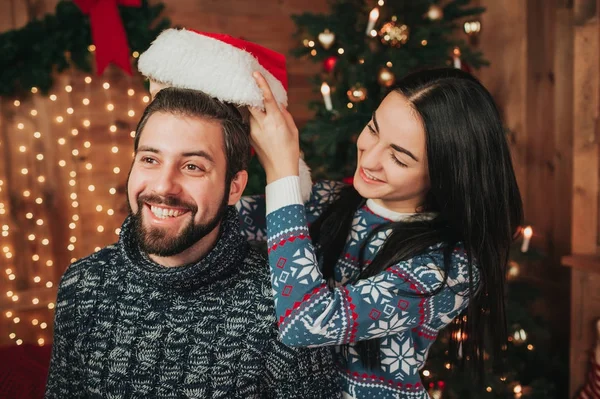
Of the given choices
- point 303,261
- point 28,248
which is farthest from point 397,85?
point 28,248

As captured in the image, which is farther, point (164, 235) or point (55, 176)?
point (55, 176)

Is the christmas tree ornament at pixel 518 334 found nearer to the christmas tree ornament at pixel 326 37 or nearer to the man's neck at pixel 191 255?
the christmas tree ornament at pixel 326 37

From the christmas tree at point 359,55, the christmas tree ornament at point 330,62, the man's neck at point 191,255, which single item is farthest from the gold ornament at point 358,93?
the man's neck at point 191,255

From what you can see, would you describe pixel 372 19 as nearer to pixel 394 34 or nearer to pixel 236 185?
pixel 394 34

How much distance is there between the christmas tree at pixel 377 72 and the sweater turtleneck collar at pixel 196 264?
0.93 metres

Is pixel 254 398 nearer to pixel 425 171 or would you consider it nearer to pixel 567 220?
pixel 425 171

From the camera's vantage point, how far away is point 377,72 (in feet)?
7.36

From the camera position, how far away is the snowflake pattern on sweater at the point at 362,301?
3.93 ft

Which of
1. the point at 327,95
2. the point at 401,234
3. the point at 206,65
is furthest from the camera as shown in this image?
the point at 327,95

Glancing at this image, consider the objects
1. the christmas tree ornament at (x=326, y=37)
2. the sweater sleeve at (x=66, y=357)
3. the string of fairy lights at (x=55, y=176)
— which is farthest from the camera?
the string of fairy lights at (x=55, y=176)

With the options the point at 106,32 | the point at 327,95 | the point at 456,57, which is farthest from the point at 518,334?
the point at 106,32

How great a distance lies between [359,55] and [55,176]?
1.57 m

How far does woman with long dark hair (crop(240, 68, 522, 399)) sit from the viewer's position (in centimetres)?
122

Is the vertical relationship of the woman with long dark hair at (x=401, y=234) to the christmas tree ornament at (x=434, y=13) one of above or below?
below
